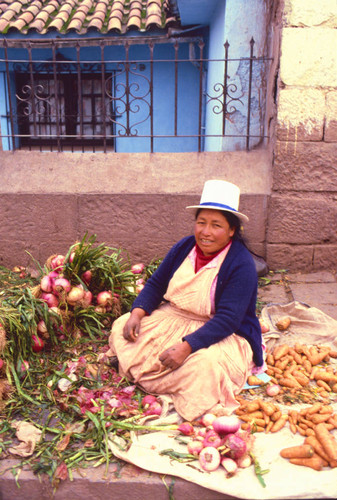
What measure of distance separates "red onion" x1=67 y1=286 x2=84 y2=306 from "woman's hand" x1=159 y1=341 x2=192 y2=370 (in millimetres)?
951

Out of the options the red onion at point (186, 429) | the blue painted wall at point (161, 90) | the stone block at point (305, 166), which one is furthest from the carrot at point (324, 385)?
the blue painted wall at point (161, 90)

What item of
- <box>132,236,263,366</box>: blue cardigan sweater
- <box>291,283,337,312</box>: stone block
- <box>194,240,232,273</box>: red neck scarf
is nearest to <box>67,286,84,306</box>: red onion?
<box>132,236,263,366</box>: blue cardigan sweater

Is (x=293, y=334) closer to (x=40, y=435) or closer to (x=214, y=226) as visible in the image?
(x=214, y=226)

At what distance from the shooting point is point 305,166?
14.4 feet

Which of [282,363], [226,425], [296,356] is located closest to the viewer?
[226,425]

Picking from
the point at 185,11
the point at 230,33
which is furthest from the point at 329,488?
the point at 185,11

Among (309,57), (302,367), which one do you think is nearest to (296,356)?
(302,367)

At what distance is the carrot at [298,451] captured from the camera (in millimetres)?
2092

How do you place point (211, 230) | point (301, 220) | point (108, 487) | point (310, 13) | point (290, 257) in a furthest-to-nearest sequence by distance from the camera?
1. point (290, 257)
2. point (301, 220)
3. point (310, 13)
4. point (211, 230)
5. point (108, 487)

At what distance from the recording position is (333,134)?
432cm

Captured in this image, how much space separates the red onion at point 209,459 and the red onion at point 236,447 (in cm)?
6

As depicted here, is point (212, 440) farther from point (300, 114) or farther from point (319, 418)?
point (300, 114)

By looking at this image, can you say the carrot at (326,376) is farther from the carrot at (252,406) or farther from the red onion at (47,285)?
the red onion at (47,285)

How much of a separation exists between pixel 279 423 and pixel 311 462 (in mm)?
330
